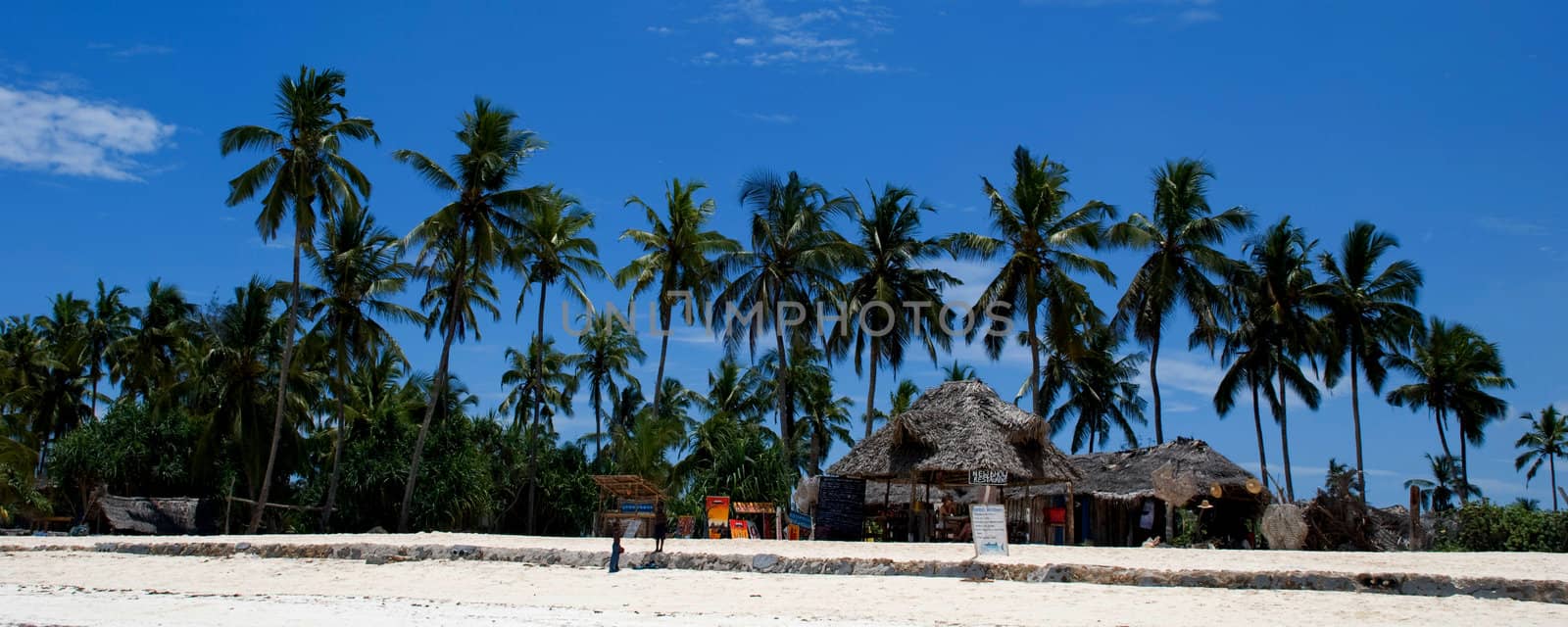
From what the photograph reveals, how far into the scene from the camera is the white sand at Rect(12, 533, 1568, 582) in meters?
13.1

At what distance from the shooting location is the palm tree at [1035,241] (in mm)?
29125

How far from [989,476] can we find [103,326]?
32.6 m

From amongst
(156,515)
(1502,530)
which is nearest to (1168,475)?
(1502,530)

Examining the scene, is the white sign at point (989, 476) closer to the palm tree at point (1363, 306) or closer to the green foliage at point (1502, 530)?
the green foliage at point (1502, 530)

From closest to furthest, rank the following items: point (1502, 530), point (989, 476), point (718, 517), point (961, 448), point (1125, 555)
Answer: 1. point (1125, 555)
2. point (1502, 530)
3. point (989, 476)
4. point (961, 448)
5. point (718, 517)

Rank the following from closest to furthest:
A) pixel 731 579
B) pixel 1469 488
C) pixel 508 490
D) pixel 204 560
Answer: pixel 731 579
pixel 204 560
pixel 508 490
pixel 1469 488

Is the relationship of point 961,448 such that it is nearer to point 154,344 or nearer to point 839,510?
point 839,510

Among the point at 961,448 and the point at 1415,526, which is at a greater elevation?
the point at 961,448

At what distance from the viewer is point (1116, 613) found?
1083 centimetres

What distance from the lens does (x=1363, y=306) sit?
112 feet

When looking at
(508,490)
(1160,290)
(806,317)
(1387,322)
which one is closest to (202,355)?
(508,490)

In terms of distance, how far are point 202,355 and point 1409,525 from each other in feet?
93.6

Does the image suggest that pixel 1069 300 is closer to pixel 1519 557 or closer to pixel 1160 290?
pixel 1160 290

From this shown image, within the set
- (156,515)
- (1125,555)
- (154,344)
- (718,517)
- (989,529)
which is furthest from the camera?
(154,344)
